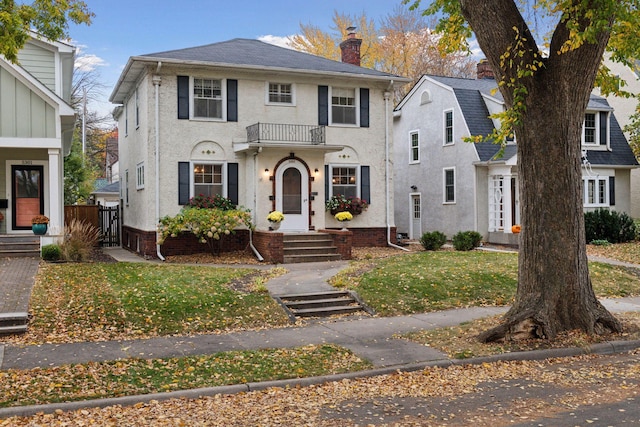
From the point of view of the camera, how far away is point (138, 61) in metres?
18.1

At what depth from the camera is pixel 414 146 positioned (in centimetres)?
2786

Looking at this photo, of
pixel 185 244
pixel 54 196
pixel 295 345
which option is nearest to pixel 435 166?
pixel 185 244

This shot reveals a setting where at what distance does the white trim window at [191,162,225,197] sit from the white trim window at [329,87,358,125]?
427 cm

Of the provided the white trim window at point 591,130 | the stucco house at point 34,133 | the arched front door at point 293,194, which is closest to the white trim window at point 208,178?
the arched front door at point 293,194

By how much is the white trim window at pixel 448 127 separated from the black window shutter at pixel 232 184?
10.0 metres

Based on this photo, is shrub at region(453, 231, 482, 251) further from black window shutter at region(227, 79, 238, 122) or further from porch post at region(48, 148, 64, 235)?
porch post at region(48, 148, 64, 235)

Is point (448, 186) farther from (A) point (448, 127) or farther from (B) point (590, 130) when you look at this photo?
(B) point (590, 130)

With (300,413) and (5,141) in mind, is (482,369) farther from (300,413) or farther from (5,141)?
(5,141)

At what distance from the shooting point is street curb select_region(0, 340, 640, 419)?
610cm

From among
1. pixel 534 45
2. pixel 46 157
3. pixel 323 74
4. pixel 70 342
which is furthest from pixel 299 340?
pixel 46 157

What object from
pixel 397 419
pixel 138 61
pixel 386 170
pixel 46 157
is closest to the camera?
pixel 397 419

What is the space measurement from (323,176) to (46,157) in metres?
9.02

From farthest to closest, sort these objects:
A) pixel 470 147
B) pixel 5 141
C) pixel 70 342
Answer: pixel 470 147
pixel 5 141
pixel 70 342

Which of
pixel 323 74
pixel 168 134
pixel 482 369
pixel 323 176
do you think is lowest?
pixel 482 369
